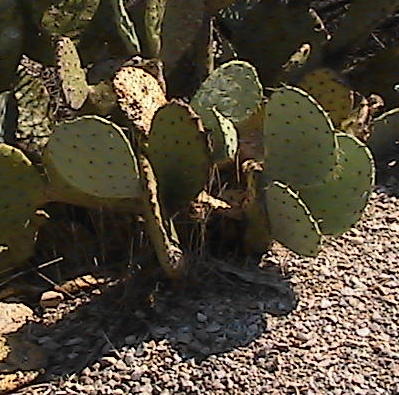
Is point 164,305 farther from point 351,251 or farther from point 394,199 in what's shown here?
point 394,199

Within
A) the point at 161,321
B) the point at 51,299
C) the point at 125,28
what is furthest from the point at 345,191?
the point at 51,299

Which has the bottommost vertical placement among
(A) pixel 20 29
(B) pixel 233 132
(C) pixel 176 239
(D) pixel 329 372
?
(D) pixel 329 372

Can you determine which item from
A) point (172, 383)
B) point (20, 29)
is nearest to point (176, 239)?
point (172, 383)

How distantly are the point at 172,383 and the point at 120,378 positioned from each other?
0.17m

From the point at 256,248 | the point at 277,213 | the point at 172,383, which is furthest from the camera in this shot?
the point at 256,248

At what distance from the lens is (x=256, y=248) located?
12.2 ft

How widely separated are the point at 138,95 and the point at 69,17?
3.29 ft

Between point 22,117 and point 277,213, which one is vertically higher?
point 22,117

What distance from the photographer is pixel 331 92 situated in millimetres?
3980

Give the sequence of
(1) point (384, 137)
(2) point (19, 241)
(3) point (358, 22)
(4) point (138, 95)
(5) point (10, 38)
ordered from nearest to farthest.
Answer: (4) point (138, 95)
(2) point (19, 241)
(5) point (10, 38)
(1) point (384, 137)
(3) point (358, 22)

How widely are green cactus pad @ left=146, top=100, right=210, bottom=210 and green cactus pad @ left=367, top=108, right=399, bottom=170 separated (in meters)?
1.23

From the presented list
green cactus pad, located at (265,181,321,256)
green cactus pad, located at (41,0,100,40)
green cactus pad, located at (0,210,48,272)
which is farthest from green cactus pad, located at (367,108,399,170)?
green cactus pad, located at (0,210,48,272)

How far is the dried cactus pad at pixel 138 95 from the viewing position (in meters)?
3.32

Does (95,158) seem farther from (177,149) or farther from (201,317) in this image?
(201,317)
